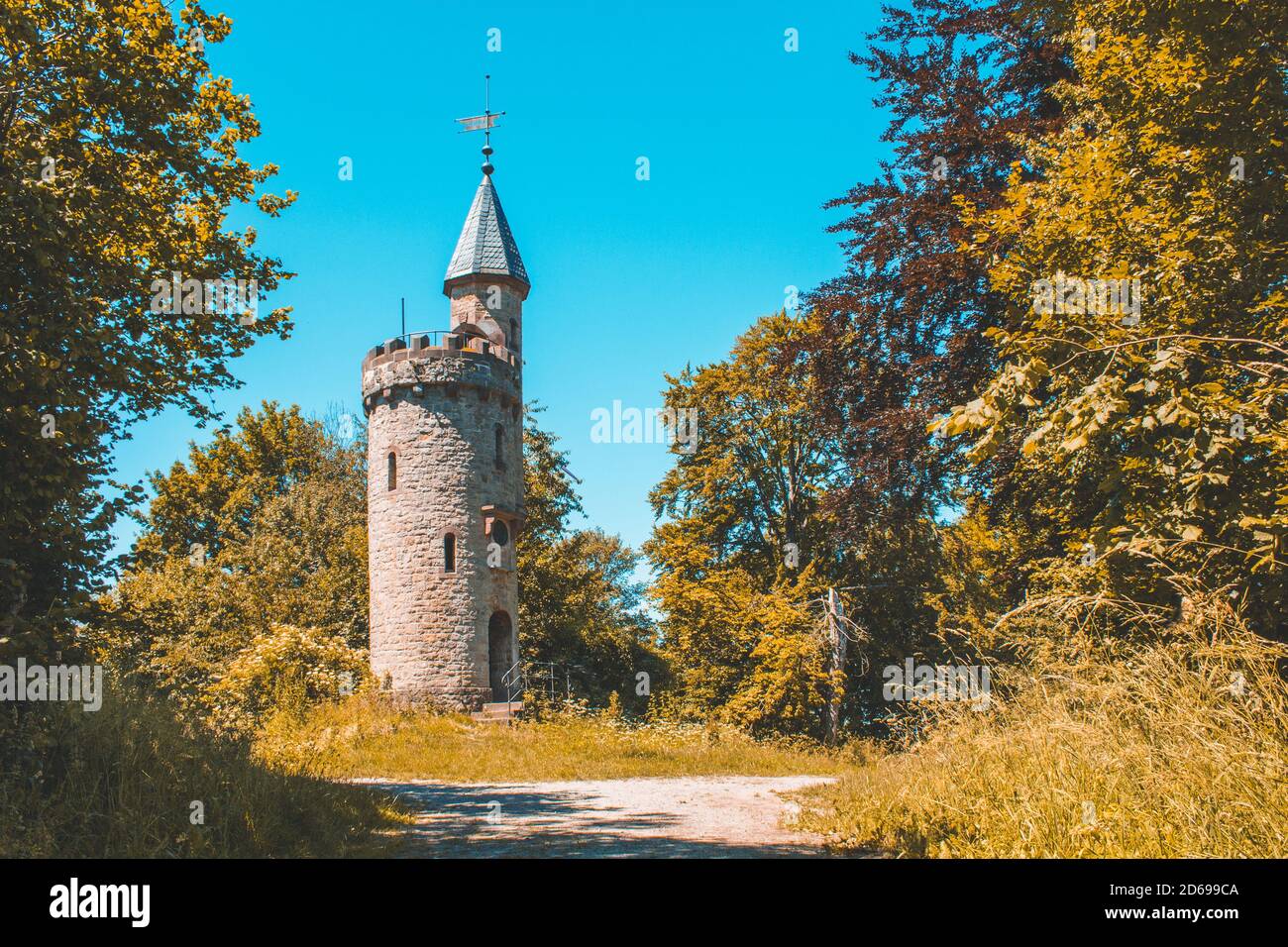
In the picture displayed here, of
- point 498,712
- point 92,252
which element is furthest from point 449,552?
point 92,252

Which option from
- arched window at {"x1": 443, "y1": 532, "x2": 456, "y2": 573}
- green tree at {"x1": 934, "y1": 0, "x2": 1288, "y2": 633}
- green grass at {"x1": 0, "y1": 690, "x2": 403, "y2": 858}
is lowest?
green grass at {"x1": 0, "y1": 690, "x2": 403, "y2": 858}

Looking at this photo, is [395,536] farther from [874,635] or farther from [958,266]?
[958,266]

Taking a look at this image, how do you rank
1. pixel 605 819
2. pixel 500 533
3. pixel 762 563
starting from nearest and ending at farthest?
pixel 605 819 → pixel 500 533 → pixel 762 563

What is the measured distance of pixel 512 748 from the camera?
1716 cm

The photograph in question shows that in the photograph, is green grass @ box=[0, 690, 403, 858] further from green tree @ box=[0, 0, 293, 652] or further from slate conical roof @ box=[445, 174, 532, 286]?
slate conical roof @ box=[445, 174, 532, 286]

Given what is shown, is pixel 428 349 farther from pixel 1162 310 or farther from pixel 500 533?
pixel 1162 310

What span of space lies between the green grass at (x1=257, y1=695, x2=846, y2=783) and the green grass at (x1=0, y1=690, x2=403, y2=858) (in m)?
3.03

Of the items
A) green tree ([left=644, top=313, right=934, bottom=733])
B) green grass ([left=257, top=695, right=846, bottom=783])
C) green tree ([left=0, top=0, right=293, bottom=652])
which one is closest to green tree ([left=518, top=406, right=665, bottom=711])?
green tree ([left=644, top=313, right=934, bottom=733])

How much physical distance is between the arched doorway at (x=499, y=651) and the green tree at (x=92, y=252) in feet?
35.4

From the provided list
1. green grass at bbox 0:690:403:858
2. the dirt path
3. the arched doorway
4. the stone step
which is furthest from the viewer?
the arched doorway

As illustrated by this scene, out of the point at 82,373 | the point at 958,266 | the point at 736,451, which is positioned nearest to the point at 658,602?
the point at 736,451

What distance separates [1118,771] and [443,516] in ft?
60.3

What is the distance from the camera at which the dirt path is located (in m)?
6.93
